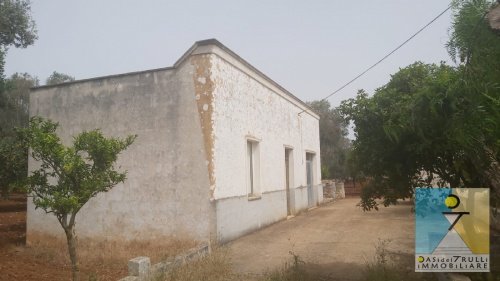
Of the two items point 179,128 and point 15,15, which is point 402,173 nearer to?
point 179,128

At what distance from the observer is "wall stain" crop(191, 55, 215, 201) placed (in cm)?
920

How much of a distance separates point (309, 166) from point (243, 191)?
901 centimetres

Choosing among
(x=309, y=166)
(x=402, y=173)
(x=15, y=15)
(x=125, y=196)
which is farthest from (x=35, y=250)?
(x=309, y=166)

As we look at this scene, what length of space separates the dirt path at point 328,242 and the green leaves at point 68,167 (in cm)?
316

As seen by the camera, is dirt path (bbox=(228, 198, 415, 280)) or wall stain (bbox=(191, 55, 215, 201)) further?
wall stain (bbox=(191, 55, 215, 201))

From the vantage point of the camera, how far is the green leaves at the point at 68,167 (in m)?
5.42

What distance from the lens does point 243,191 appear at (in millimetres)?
10781

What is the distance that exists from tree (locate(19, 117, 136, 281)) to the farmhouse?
344cm

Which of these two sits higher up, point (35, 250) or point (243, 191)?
point (243, 191)

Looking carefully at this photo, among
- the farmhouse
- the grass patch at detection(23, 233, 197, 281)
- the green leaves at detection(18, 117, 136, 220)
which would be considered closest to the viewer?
the green leaves at detection(18, 117, 136, 220)

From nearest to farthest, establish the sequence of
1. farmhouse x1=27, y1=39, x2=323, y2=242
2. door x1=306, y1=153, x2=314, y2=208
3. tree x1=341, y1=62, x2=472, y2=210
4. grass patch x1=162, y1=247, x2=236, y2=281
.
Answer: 1. tree x1=341, y1=62, x2=472, y2=210
2. grass patch x1=162, y1=247, x2=236, y2=281
3. farmhouse x1=27, y1=39, x2=323, y2=242
4. door x1=306, y1=153, x2=314, y2=208

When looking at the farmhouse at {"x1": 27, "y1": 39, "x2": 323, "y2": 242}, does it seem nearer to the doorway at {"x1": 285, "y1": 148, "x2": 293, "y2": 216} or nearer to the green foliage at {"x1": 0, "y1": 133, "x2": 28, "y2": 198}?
the green foliage at {"x1": 0, "y1": 133, "x2": 28, "y2": 198}

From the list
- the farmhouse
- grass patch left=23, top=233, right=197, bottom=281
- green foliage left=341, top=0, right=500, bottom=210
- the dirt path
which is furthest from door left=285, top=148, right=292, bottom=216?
green foliage left=341, top=0, right=500, bottom=210

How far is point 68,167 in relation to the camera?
546 cm
